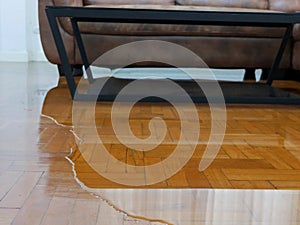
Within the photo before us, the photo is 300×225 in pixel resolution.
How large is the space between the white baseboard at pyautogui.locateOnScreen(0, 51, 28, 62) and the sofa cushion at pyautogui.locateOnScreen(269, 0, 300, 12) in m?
2.05

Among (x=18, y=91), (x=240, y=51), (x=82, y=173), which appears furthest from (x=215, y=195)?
(x=240, y=51)

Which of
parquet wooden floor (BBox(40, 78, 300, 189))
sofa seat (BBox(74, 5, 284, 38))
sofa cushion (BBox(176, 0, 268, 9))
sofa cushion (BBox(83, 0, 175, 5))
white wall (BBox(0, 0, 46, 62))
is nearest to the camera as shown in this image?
parquet wooden floor (BBox(40, 78, 300, 189))

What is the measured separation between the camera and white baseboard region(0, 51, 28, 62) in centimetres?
365

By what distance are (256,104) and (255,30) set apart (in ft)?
1.81

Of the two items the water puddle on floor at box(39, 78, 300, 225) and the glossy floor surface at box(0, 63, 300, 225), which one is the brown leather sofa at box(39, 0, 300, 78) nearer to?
the glossy floor surface at box(0, 63, 300, 225)

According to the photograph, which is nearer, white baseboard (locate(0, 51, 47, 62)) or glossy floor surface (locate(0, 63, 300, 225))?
glossy floor surface (locate(0, 63, 300, 225))

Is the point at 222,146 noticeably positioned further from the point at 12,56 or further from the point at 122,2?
the point at 12,56

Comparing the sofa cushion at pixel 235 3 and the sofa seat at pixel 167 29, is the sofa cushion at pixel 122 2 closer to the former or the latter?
the sofa cushion at pixel 235 3

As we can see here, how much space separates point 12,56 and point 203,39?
1980 millimetres

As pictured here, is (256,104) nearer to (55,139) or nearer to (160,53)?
(160,53)

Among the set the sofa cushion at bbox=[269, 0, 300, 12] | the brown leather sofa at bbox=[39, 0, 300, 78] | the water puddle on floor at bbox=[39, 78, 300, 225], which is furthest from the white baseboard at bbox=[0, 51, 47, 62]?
the water puddle on floor at bbox=[39, 78, 300, 225]

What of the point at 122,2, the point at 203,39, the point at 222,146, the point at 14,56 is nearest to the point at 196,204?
the point at 222,146

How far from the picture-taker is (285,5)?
2609 mm

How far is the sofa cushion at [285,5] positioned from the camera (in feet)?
8.43
